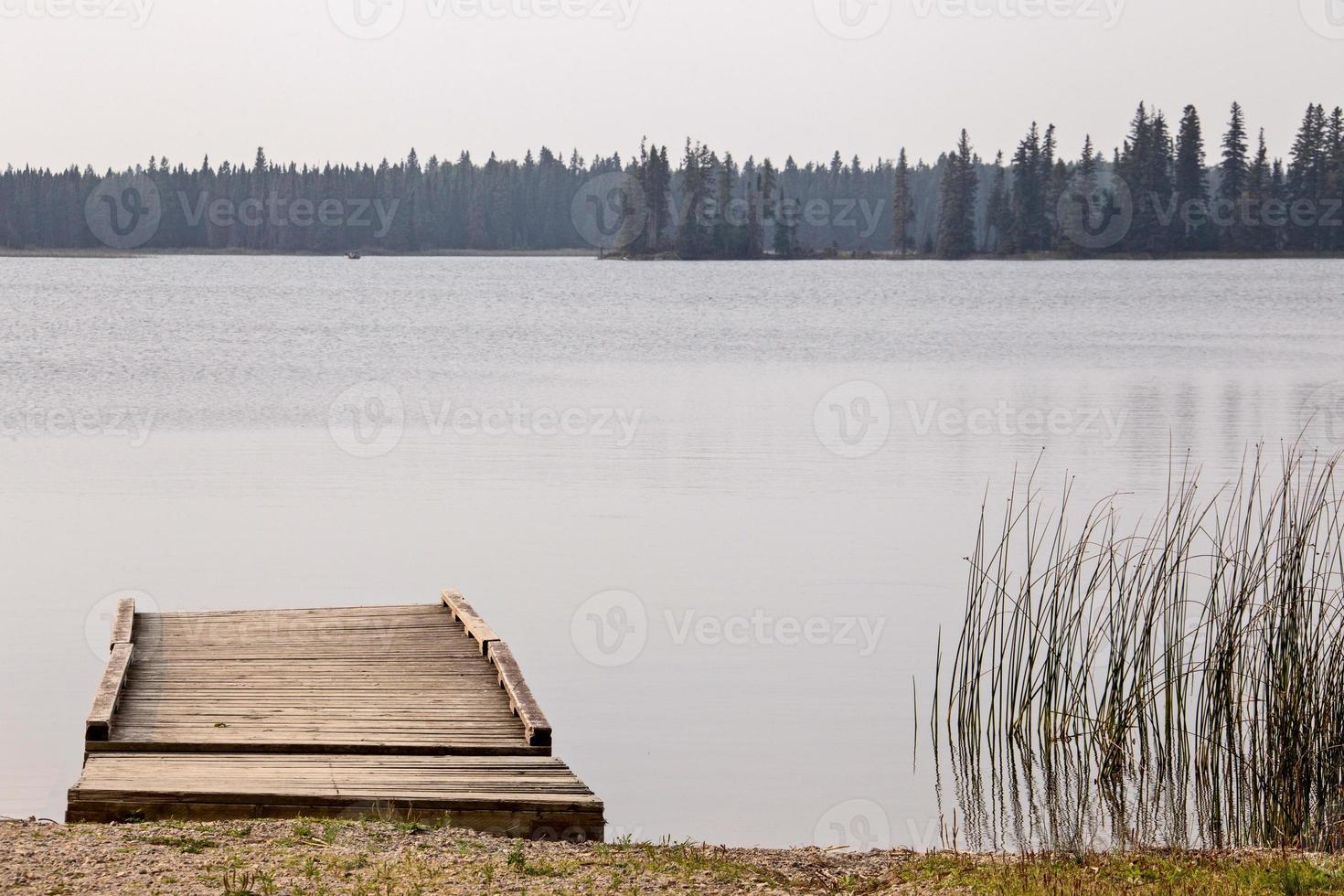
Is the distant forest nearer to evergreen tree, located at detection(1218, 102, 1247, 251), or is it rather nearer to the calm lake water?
evergreen tree, located at detection(1218, 102, 1247, 251)

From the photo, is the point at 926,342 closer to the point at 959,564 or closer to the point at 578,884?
the point at 959,564

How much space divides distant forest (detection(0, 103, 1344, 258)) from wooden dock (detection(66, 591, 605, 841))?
4128 inches

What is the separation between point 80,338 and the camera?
47750 mm

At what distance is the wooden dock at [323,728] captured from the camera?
22.4ft

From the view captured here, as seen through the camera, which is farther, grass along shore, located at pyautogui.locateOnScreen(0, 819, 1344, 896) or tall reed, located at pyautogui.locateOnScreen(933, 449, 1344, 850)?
tall reed, located at pyautogui.locateOnScreen(933, 449, 1344, 850)

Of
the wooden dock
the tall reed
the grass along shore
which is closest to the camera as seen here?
the grass along shore

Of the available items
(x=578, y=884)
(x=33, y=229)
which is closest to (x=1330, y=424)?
(x=578, y=884)

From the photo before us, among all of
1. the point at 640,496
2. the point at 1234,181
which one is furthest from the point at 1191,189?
the point at 640,496

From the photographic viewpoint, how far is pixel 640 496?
18828 mm

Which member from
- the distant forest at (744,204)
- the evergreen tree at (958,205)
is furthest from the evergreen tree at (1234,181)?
the evergreen tree at (958,205)

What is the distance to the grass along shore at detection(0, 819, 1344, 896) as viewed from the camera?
5.57m

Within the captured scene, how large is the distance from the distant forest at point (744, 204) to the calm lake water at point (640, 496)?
62357 mm

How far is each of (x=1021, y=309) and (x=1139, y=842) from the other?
58.6 m

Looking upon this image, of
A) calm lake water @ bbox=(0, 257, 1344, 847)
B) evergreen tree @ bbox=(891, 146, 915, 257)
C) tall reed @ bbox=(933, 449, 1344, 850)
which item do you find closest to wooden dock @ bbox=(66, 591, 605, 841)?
calm lake water @ bbox=(0, 257, 1344, 847)
